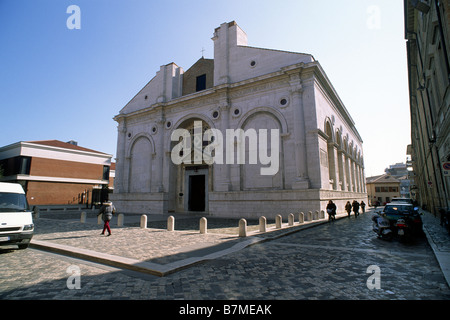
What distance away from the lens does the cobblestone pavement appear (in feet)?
13.6

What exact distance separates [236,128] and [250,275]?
1617 centimetres

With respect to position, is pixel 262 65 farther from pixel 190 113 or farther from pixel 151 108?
pixel 151 108

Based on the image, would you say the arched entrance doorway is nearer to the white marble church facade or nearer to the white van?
the white marble church facade

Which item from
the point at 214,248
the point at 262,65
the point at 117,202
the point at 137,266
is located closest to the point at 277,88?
the point at 262,65

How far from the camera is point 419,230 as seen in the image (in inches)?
405

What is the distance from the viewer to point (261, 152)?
19.1 meters

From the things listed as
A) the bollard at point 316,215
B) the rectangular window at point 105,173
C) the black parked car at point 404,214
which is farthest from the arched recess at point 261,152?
the rectangular window at point 105,173

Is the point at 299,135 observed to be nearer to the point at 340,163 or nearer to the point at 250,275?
the point at 340,163

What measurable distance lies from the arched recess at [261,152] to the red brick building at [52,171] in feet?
70.3

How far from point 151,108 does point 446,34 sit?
24215 mm

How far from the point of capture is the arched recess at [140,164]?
25984mm
